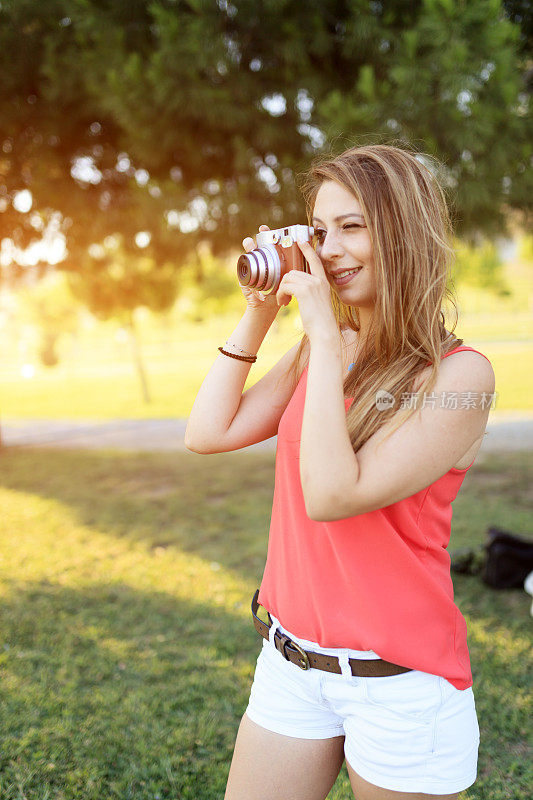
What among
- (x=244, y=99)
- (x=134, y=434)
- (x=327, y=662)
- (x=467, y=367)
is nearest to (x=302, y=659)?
(x=327, y=662)

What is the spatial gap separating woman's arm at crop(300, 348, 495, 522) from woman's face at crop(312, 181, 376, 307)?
0.79 ft

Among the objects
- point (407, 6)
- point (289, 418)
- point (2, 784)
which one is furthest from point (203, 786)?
point (407, 6)

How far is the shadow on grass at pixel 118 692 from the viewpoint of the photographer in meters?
2.55

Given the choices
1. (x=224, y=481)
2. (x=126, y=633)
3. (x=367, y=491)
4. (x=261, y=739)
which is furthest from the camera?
(x=224, y=481)

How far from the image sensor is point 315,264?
4.36 feet

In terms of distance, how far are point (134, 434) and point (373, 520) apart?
1012 centimetres

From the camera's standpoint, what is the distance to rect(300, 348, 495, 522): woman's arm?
3.83 ft

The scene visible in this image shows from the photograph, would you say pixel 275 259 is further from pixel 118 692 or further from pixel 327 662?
pixel 118 692

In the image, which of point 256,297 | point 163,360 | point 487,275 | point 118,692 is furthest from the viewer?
point 163,360

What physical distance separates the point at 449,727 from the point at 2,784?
2011 mm

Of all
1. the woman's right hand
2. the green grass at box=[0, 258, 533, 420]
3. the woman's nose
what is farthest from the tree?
the green grass at box=[0, 258, 533, 420]

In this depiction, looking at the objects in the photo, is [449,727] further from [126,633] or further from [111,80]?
[111,80]

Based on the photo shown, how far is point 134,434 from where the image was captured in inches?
436

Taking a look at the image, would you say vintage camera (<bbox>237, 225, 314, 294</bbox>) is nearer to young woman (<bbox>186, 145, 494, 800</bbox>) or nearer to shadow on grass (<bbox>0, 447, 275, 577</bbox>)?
young woman (<bbox>186, 145, 494, 800</bbox>)
